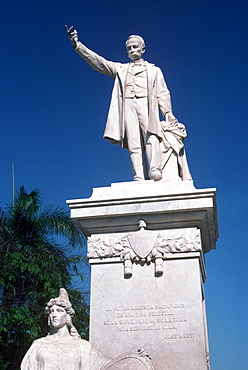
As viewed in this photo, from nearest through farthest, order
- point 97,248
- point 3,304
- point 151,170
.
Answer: point 97,248, point 151,170, point 3,304

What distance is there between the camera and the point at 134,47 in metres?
9.29

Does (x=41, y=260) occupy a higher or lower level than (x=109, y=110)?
lower

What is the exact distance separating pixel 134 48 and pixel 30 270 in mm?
12820

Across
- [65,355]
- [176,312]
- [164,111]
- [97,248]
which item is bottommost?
[65,355]

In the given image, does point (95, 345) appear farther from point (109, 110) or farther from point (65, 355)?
point (109, 110)

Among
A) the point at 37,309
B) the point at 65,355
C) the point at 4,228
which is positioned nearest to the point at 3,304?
the point at 37,309

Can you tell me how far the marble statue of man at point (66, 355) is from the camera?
6.23m

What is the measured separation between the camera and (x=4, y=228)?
826 inches

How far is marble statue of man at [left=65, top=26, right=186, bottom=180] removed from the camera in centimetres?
854

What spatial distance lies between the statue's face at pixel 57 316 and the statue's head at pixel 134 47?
4.91m

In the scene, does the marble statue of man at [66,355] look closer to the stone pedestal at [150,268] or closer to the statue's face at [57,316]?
the statue's face at [57,316]

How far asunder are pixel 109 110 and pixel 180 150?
4.93ft

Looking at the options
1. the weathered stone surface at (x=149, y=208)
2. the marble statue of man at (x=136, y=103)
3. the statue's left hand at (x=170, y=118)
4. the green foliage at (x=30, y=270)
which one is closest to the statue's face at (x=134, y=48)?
the marble statue of man at (x=136, y=103)

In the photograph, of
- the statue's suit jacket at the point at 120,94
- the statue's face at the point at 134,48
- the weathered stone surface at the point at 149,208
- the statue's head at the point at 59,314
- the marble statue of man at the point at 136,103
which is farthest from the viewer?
the statue's face at the point at 134,48
